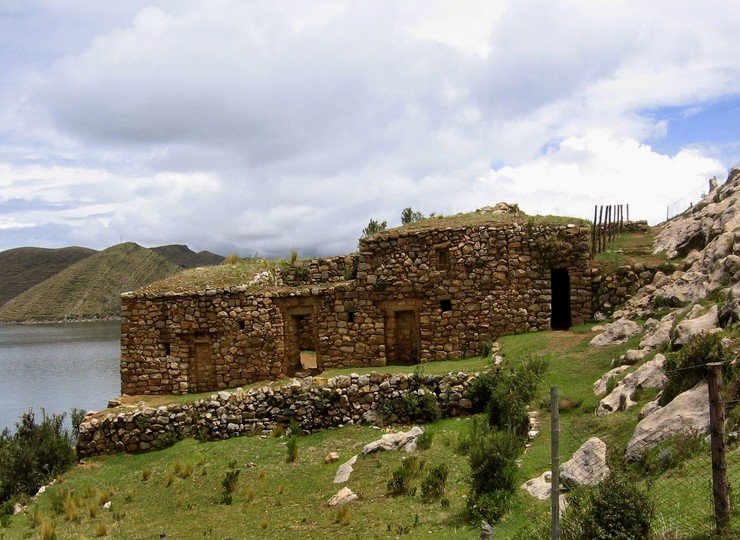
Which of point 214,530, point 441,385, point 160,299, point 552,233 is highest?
point 552,233

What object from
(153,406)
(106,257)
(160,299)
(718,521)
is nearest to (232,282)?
(160,299)

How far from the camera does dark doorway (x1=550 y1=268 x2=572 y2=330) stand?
2061cm

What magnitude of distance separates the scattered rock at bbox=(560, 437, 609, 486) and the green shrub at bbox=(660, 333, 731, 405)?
52.3 inches

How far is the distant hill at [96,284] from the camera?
98625 millimetres

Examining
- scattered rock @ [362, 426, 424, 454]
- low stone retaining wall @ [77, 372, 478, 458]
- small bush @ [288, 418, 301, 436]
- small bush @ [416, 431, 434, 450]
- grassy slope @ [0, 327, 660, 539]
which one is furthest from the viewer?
small bush @ [288, 418, 301, 436]

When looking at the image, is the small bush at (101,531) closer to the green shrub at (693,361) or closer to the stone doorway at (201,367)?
the stone doorway at (201,367)

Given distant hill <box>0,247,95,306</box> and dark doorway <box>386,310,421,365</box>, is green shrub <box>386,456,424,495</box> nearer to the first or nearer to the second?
dark doorway <box>386,310,421,365</box>

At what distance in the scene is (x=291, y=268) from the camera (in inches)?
933

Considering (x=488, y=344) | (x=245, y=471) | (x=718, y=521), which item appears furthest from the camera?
(x=488, y=344)

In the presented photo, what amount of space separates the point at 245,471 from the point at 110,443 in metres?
5.00

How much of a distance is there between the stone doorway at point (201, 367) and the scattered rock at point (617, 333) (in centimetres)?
1213

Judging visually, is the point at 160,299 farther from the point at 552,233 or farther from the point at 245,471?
the point at 552,233

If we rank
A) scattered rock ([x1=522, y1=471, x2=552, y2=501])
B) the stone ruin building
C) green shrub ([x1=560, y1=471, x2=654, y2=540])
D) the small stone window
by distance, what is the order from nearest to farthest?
1. green shrub ([x1=560, y1=471, x2=654, y2=540])
2. scattered rock ([x1=522, y1=471, x2=552, y2=501])
3. the stone ruin building
4. the small stone window

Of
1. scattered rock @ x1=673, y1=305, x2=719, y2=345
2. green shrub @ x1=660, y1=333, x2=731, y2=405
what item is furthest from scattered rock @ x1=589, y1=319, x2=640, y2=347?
green shrub @ x1=660, y1=333, x2=731, y2=405
